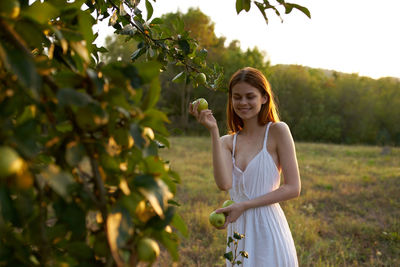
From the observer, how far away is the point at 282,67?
24641mm

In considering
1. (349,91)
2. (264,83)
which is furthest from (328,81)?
(264,83)

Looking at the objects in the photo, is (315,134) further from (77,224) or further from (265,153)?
(77,224)

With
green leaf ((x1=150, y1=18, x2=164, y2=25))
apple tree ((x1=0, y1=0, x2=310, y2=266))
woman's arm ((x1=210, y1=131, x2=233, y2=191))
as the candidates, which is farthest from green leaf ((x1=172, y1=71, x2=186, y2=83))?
apple tree ((x1=0, y1=0, x2=310, y2=266))

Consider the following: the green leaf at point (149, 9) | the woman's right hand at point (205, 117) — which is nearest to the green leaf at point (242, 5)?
the green leaf at point (149, 9)

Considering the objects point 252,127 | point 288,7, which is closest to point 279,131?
point 252,127

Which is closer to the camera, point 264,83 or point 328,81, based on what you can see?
point 264,83

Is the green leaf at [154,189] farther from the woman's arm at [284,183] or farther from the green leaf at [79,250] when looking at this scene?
the woman's arm at [284,183]

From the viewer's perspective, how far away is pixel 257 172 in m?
1.67

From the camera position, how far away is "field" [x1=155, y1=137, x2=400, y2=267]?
2982 mm

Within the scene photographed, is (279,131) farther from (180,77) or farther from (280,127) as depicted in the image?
(180,77)

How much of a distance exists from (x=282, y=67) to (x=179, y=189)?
21.2 metres

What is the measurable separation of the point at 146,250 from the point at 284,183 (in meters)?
1.34

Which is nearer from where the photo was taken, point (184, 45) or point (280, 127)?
point (184, 45)

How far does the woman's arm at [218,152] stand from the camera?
59.4 inches
